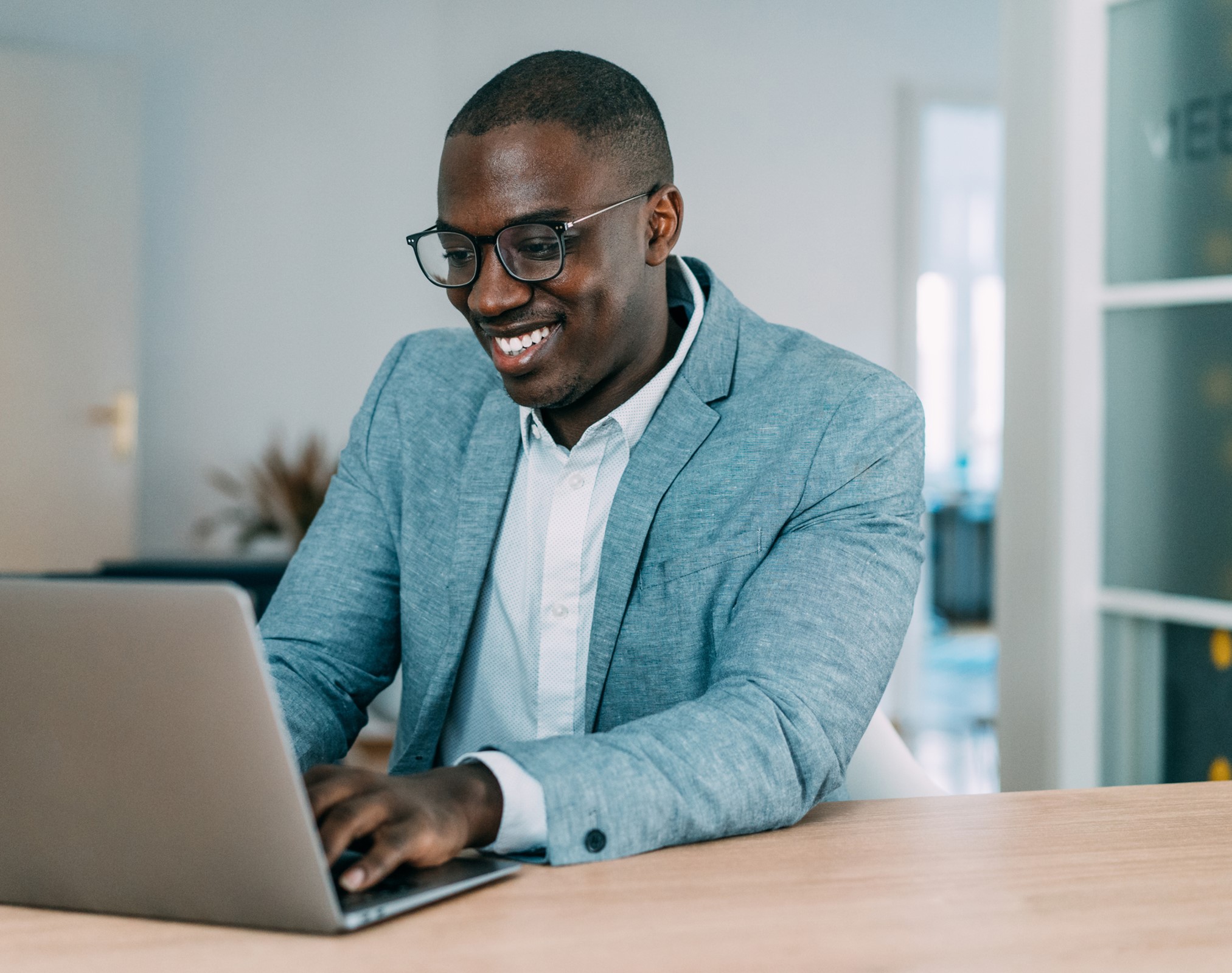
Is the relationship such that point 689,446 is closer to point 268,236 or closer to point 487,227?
point 487,227

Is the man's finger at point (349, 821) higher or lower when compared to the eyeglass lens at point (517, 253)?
lower

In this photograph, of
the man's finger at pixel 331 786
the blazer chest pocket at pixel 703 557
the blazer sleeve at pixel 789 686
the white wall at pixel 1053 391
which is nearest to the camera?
the man's finger at pixel 331 786

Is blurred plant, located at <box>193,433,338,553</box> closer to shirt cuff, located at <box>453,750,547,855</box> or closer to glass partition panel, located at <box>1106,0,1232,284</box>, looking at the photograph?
glass partition panel, located at <box>1106,0,1232,284</box>

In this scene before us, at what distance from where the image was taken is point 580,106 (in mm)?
1310

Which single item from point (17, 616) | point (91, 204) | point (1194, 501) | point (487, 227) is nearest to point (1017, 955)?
point (17, 616)

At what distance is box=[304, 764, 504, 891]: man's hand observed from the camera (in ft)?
2.54

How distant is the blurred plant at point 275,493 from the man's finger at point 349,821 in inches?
135

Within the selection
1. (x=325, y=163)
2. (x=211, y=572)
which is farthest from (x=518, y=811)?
(x=325, y=163)

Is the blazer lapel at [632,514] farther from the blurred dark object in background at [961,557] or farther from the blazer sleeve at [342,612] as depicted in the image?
the blurred dark object in background at [961,557]

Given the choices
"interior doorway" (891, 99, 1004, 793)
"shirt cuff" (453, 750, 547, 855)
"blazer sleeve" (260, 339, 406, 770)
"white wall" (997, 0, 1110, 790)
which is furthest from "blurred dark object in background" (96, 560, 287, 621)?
"interior doorway" (891, 99, 1004, 793)

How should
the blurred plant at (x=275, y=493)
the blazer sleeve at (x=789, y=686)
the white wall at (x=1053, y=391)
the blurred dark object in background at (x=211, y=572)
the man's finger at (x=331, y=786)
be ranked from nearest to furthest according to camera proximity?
1. the man's finger at (x=331, y=786)
2. the blazer sleeve at (x=789, y=686)
3. the white wall at (x=1053, y=391)
4. the blurred dark object in background at (x=211, y=572)
5. the blurred plant at (x=275, y=493)

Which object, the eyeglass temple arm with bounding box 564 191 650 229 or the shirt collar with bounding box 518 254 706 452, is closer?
the eyeglass temple arm with bounding box 564 191 650 229

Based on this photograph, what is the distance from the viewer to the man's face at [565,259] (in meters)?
1.27

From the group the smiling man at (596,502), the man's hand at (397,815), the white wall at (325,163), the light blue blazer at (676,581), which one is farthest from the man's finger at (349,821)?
the white wall at (325,163)
